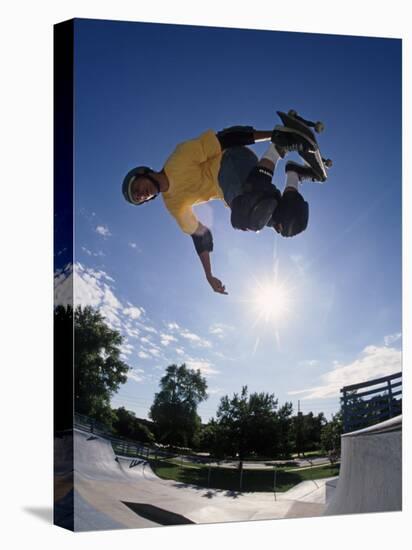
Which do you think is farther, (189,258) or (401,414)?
(401,414)

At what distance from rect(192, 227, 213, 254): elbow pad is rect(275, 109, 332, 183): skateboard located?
1105mm

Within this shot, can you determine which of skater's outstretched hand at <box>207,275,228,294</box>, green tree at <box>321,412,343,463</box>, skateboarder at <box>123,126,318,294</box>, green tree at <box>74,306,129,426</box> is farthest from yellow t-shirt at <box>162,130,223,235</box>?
green tree at <box>321,412,343,463</box>

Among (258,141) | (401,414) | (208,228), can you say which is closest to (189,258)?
(208,228)

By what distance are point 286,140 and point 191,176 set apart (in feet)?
2.93

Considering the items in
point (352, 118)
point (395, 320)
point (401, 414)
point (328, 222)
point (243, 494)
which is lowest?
point (243, 494)

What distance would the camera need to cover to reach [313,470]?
9133 millimetres

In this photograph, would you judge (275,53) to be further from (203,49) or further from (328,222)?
(328,222)

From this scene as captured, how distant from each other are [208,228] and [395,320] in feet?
6.48

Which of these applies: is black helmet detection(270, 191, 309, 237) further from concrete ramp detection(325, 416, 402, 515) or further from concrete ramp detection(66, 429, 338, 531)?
concrete ramp detection(66, 429, 338, 531)

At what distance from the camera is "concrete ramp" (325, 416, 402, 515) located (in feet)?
30.1

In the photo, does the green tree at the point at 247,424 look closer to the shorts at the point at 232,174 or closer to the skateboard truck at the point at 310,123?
the shorts at the point at 232,174

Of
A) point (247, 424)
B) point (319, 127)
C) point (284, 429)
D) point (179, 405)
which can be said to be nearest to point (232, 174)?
point (319, 127)

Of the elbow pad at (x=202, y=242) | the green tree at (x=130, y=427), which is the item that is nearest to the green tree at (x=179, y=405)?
the green tree at (x=130, y=427)

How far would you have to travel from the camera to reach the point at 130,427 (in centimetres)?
839
